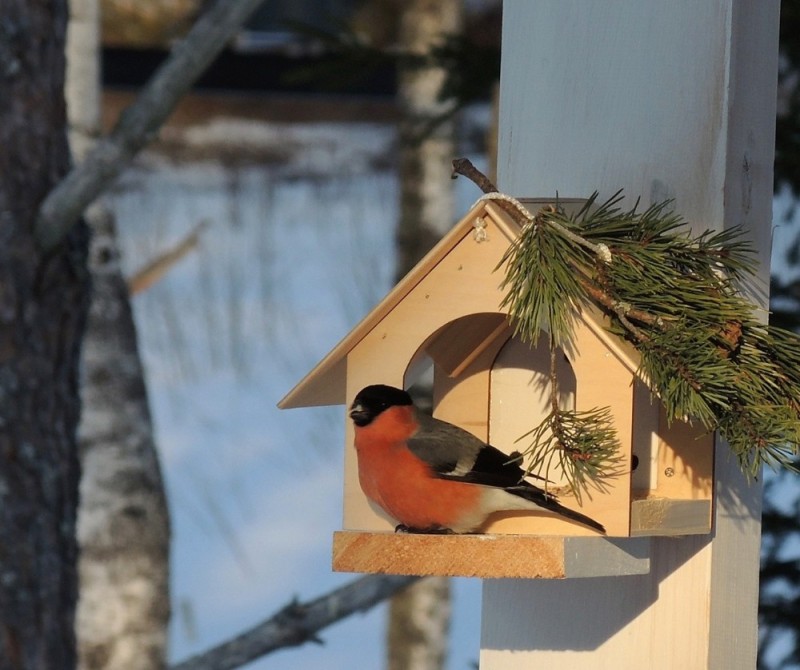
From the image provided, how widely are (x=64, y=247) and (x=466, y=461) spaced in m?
1.87

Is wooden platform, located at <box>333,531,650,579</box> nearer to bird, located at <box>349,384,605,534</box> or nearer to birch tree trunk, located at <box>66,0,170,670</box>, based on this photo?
bird, located at <box>349,384,605,534</box>

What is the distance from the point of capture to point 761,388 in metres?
1.79

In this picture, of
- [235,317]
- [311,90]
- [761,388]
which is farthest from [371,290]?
[761,388]

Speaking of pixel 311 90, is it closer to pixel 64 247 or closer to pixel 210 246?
pixel 210 246

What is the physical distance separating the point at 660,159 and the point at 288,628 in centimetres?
233

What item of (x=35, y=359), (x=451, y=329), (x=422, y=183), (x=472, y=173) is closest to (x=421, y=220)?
(x=422, y=183)

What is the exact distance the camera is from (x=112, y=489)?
4863 mm

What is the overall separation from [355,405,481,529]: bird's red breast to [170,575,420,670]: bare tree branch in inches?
70.1

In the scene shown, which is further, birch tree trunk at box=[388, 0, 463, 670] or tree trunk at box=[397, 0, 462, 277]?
tree trunk at box=[397, 0, 462, 277]

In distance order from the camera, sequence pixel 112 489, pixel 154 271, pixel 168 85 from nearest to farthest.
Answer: pixel 168 85 → pixel 112 489 → pixel 154 271

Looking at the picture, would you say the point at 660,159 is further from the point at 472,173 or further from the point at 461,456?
the point at 461,456

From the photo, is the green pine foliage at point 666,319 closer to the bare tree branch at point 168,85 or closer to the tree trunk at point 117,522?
the bare tree branch at point 168,85

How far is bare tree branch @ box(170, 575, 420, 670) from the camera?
3.85 meters

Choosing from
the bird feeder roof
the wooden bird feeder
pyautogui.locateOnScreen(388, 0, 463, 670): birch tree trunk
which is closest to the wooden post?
the wooden bird feeder
